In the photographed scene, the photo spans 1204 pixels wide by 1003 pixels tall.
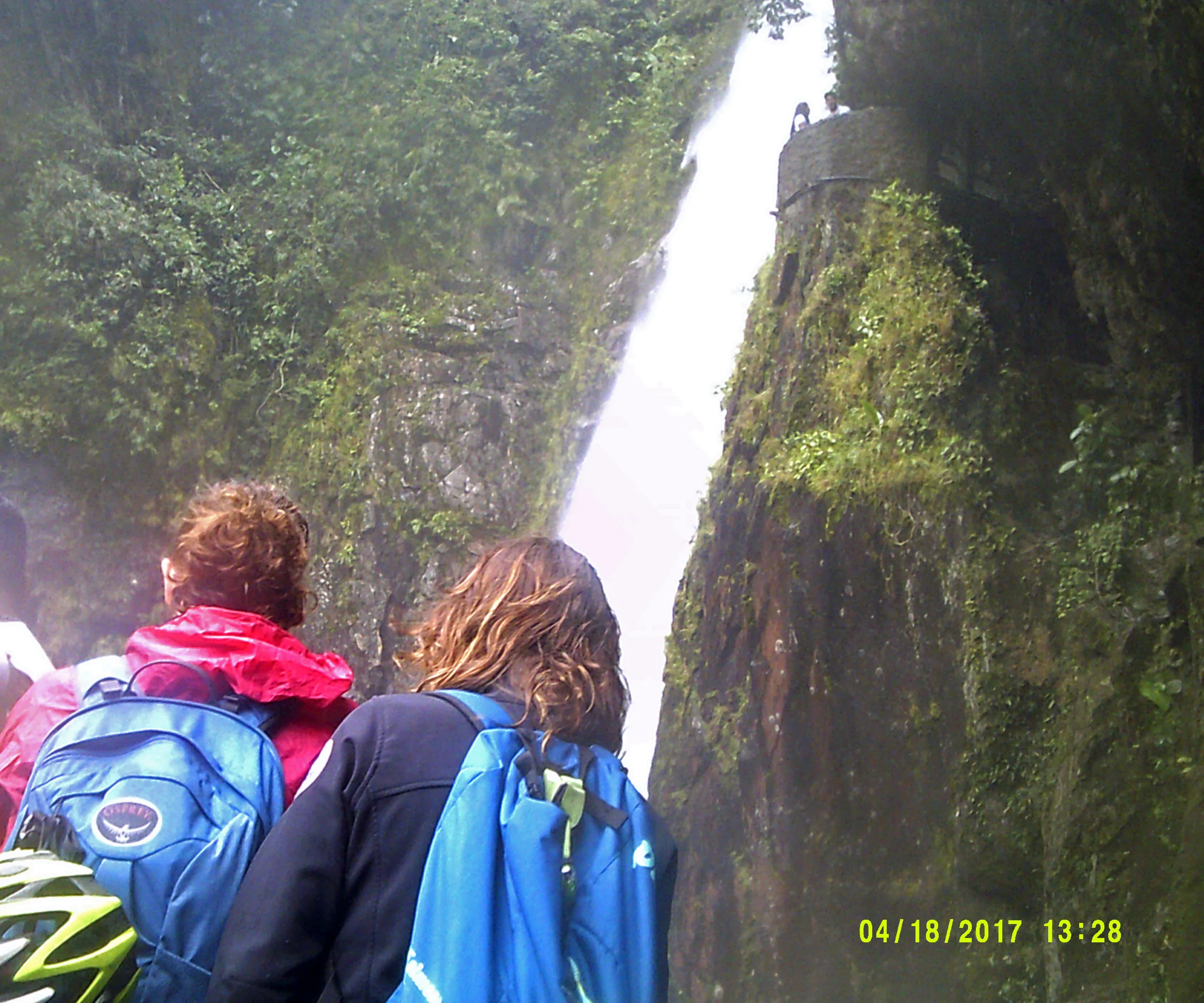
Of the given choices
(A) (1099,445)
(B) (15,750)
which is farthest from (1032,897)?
(B) (15,750)

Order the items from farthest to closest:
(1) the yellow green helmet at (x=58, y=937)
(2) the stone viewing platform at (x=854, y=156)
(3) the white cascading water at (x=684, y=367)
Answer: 1. (3) the white cascading water at (x=684, y=367)
2. (2) the stone viewing platform at (x=854, y=156)
3. (1) the yellow green helmet at (x=58, y=937)

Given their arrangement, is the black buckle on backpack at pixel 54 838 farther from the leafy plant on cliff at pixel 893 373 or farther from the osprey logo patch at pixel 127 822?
the leafy plant on cliff at pixel 893 373

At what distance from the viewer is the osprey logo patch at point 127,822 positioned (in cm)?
119

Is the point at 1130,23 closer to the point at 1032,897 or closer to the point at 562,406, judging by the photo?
the point at 1032,897

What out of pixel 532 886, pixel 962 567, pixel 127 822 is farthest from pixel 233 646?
pixel 962 567

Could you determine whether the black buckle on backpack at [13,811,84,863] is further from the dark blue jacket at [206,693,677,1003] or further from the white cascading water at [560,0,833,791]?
the white cascading water at [560,0,833,791]

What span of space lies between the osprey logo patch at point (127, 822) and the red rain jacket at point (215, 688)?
0.19m

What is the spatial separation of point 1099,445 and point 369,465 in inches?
145

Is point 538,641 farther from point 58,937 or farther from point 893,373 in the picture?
point 893,373

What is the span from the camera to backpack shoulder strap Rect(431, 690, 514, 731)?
49.2 inches

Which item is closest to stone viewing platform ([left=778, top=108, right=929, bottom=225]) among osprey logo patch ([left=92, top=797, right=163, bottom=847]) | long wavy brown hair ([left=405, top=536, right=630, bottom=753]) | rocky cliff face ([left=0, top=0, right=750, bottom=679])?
rocky cliff face ([left=0, top=0, right=750, bottom=679])

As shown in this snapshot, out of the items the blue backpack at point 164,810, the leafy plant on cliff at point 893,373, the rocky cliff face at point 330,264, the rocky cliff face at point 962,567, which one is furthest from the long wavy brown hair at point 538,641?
the rocky cliff face at point 330,264
